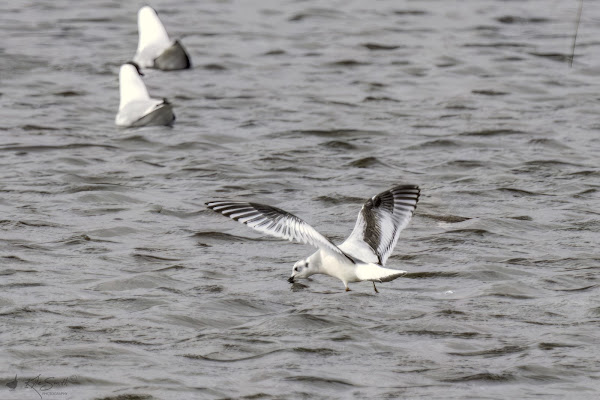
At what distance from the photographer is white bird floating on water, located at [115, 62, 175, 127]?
15094 mm

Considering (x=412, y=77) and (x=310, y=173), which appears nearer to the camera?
(x=310, y=173)

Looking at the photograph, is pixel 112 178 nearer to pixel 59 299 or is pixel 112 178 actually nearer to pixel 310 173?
pixel 310 173

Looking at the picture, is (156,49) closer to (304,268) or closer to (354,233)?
(354,233)

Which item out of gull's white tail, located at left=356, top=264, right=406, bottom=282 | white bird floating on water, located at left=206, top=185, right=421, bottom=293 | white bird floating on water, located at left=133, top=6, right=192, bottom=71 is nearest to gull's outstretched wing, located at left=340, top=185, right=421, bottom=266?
white bird floating on water, located at left=206, top=185, right=421, bottom=293

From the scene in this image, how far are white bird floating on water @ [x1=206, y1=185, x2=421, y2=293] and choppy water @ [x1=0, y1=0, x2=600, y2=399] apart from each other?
0.26 meters

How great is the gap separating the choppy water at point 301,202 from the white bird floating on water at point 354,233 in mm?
260

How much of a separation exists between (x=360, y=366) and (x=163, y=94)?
33.0 feet

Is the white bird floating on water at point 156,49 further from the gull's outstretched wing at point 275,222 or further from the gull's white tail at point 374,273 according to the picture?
the gull's white tail at point 374,273

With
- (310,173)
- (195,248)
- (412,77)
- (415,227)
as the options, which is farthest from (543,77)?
(195,248)

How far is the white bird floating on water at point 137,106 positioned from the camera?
15094 mm

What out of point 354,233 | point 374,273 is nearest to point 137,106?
point 354,233

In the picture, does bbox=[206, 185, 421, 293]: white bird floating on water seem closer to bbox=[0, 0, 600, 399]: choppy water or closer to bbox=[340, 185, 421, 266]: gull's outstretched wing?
bbox=[340, 185, 421, 266]: gull's outstretched wing

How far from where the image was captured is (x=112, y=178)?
1291 cm

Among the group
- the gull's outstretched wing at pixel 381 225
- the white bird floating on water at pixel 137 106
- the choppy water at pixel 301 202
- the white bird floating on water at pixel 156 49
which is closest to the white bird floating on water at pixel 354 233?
the gull's outstretched wing at pixel 381 225
